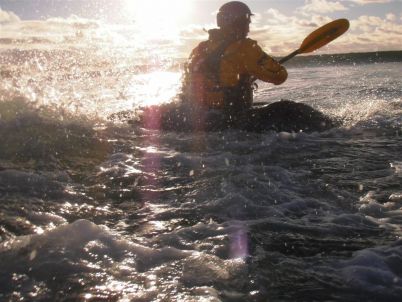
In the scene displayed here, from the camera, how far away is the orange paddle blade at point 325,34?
852 centimetres

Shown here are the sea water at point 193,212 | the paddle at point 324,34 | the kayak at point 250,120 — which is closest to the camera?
the sea water at point 193,212

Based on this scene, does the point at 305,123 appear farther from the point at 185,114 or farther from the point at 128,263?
the point at 128,263

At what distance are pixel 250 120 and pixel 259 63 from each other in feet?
2.92

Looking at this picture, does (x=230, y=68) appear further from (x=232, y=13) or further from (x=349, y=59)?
(x=349, y=59)

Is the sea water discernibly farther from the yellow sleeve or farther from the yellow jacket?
the yellow sleeve

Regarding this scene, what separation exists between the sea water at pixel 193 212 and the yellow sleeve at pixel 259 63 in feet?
3.14

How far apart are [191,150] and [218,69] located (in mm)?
1719

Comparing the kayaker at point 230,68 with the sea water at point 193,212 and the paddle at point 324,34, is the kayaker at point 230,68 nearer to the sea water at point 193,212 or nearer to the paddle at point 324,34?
the sea water at point 193,212

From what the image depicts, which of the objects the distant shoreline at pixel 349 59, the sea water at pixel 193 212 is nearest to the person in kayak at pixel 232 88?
the sea water at pixel 193 212

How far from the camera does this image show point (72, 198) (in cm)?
390

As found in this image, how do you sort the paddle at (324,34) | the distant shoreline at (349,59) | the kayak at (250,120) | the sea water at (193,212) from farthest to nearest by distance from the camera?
1. the distant shoreline at (349,59)
2. the paddle at (324,34)
3. the kayak at (250,120)
4. the sea water at (193,212)

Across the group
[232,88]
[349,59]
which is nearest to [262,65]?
[232,88]

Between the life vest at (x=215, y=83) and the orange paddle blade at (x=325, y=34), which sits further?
the orange paddle blade at (x=325, y=34)

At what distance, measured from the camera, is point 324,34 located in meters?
A: 8.62
